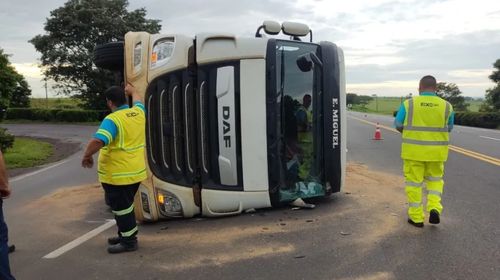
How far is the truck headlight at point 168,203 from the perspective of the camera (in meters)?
5.40

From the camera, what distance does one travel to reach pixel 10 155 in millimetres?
14000

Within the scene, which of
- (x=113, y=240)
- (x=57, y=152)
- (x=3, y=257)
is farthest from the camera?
(x=57, y=152)

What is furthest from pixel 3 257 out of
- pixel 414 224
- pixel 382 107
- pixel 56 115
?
pixel 382 107

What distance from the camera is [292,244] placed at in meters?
4.62

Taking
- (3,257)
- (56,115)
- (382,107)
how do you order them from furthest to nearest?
(382,107) < (56,115) < (3,257)


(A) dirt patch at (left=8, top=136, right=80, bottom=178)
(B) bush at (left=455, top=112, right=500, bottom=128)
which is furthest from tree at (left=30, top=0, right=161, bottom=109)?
(B) bush at (left=455, top=112, right=500, bottom=128)

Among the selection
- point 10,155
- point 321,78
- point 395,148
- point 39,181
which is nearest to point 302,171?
point 321,78

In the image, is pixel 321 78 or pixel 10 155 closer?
pixel 321 78

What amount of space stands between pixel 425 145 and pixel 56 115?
33.6m

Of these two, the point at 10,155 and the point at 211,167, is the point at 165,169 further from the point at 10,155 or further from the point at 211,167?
the point at 10,155

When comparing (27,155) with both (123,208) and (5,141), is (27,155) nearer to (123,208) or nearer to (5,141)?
(5,141)

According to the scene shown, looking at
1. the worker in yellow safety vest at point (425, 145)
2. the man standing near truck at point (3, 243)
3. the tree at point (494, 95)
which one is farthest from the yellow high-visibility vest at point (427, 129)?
the tree at point (494, 95)

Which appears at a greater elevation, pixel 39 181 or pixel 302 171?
pixel 302 171

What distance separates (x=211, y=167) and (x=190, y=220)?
71 cm
